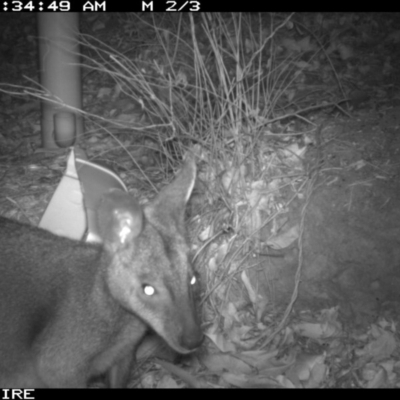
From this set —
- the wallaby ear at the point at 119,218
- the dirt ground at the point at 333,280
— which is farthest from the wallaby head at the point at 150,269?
the dirt ground at the point at 333,280

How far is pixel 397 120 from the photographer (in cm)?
542

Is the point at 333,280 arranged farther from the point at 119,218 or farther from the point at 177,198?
the point at 119,218

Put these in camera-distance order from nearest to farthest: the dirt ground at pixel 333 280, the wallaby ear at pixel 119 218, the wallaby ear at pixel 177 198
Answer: the wallaby ear at pixel 119 218 < the wallaby ear at pixel 177 198 < the dirt ground at pixel 333 280

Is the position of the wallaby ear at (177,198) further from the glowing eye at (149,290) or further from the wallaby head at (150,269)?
the glowing eye at (149,290)

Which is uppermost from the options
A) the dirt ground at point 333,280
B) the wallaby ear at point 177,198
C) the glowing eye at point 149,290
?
the wallaby ear at point 177,198

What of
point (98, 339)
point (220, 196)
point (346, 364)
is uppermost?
point (220, 196)

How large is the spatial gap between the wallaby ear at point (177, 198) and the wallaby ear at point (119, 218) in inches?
8.8

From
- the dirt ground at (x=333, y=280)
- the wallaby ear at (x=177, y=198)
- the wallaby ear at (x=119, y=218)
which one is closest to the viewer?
the wallaby ear at (x=119, y=218)

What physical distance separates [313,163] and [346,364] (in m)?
1.59

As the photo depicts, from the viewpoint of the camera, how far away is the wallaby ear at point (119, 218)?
325cm

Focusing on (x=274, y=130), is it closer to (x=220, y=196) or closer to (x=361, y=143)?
(x=361, y=143)
